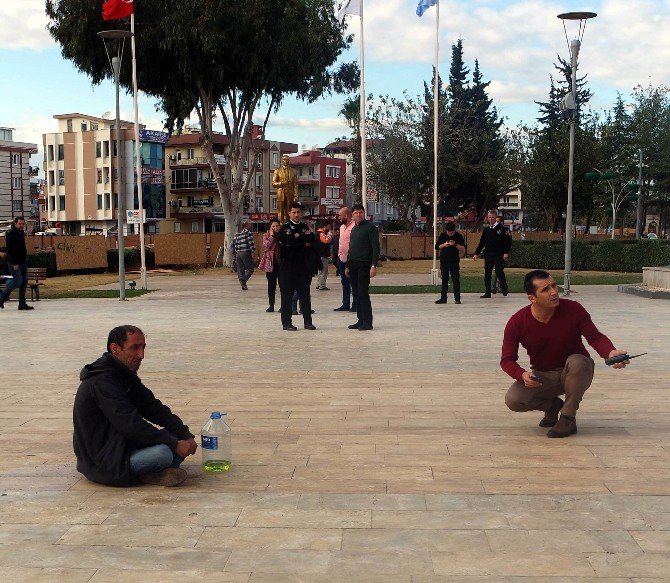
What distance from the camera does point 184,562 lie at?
4098mm

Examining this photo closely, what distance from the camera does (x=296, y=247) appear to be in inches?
520

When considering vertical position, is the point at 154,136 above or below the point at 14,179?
above

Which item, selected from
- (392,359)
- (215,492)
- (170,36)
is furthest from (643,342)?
(170,36)

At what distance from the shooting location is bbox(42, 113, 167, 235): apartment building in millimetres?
84562

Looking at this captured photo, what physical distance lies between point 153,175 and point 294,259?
73001 millimetres

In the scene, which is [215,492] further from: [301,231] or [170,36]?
[170,36]

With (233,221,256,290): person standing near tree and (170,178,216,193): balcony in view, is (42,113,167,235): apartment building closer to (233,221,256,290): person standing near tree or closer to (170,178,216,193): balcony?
(170,178,216,193): balcony

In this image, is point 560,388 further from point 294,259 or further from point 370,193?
point 370,193

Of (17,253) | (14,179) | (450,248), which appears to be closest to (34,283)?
(17,253)

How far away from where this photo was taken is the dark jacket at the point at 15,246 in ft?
57.3

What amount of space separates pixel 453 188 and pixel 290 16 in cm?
2521

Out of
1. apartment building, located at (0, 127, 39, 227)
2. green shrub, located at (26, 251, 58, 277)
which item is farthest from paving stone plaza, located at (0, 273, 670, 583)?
apartment building, located at (0, 127, 39, 227)

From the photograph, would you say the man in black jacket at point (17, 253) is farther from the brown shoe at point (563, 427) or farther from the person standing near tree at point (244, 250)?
the brown shoe at point (563, 427)

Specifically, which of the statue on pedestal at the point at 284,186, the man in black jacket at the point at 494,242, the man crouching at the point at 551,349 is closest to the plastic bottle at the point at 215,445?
the man crouching at the point at 551,349
